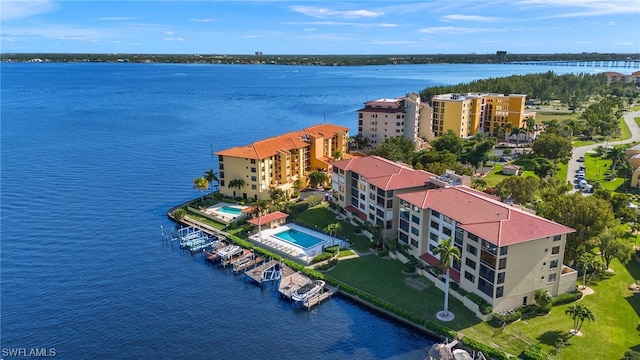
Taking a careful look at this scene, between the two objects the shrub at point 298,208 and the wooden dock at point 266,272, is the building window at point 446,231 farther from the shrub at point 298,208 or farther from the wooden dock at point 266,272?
the shrub at point 298,208

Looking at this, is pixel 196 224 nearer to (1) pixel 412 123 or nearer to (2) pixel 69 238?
(2) pixel 69 238

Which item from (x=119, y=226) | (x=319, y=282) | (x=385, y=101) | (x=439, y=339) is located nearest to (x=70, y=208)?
(x=119, y=226)

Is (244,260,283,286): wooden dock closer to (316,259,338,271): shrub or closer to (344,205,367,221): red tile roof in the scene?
(316,259,338,271): shrub

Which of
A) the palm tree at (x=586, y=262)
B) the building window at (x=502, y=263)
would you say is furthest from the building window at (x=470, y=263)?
the palm tree at (x=586, y=262)

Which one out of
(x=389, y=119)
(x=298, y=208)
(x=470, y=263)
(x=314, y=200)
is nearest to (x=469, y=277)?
(x=470, y=263)

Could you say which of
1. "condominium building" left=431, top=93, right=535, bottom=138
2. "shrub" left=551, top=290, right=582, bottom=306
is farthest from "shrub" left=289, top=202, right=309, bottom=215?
"condominium building" left=431, top=93, right=535, bottom=138

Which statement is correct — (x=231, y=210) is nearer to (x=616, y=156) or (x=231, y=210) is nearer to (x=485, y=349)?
(x=485, y=349)

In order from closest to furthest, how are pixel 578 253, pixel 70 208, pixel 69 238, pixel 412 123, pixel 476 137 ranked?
pixel 578 253, pixel 69 238, pixel 70 208, pixel 412 123, pixel 476 137
